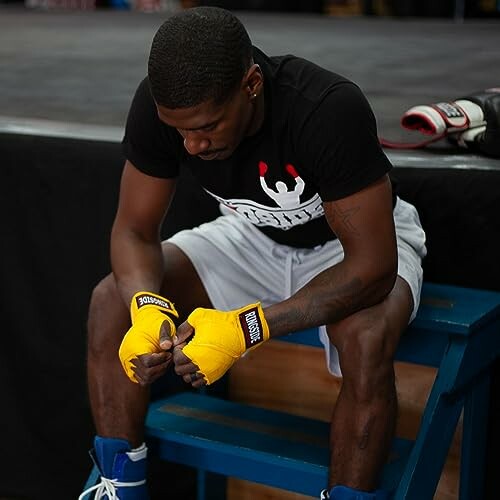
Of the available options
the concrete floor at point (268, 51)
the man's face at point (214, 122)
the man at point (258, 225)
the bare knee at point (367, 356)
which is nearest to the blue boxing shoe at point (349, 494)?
the man at point (258, 225)

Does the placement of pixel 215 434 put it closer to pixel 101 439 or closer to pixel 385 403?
pixel 101 439

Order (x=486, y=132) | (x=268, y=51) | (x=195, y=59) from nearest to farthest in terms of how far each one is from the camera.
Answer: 1. (x=195, y=59)
2. (x=486, y=132)
3. (x=268, y=51)

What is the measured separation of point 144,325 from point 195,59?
39cm

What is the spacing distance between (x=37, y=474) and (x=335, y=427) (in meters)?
0.93

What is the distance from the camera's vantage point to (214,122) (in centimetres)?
148

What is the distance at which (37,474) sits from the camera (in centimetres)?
224

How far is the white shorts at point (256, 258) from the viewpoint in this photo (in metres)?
1.75

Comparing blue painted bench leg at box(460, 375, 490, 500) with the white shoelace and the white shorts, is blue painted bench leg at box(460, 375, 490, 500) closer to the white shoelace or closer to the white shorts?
the white shorts

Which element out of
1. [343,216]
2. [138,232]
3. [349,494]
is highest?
[343,216]

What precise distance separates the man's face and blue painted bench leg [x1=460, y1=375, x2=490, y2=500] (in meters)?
0.60

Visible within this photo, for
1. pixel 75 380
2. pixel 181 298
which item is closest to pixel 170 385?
pixel 75 380

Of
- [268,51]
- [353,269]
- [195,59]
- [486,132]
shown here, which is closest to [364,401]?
[353,269]

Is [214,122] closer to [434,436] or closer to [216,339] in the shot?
[216,339]

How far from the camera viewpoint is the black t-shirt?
152cm
